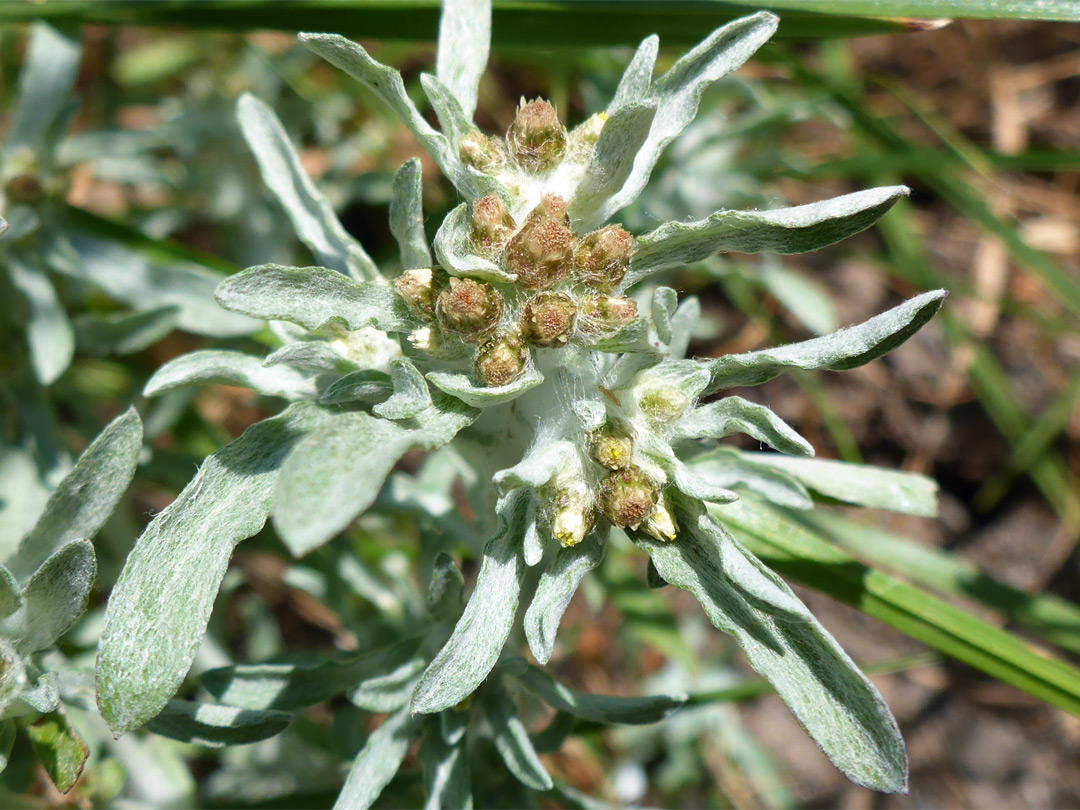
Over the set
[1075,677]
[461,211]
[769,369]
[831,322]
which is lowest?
[831,322]

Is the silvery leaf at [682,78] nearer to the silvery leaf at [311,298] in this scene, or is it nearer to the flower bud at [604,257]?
the flower bud at [604,257]

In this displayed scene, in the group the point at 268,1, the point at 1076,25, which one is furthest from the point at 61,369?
the point at 1076,25

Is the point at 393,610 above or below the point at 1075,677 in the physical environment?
below

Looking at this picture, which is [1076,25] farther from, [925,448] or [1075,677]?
[1075,677]

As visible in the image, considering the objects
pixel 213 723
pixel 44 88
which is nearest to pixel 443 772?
pixel 213 723

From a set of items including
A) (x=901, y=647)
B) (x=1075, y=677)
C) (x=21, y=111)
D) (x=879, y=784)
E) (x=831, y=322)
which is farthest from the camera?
(x=901, y=647)

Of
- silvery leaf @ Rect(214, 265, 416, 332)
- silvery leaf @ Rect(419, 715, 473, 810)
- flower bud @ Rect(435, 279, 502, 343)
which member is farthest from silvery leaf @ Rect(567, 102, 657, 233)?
silvery leaf @ Rect(419, 715, 473, 810)
